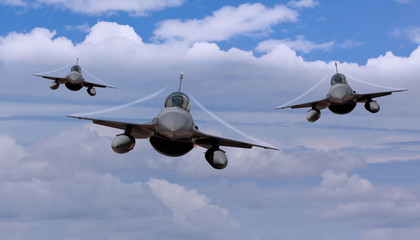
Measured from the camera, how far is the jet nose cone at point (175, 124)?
25281mm

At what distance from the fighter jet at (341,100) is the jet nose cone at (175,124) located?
29.2 metres

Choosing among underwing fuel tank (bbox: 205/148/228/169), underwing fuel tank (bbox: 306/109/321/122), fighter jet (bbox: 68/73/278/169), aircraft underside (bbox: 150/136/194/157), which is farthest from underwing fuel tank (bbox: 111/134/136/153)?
underwing fuel tank (bbox: 306/109/321/122)

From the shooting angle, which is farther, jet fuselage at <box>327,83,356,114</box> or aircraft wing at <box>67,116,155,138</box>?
jet fuselage at <box>327,83,356,114</box>

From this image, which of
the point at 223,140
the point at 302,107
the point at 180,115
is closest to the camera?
the point at 180,115

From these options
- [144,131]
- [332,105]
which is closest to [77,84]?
[332,105]

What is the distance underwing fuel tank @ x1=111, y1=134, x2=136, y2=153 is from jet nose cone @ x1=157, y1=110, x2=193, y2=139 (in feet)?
8.27

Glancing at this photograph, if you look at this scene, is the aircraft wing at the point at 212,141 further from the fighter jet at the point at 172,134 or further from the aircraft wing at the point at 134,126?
the aircraft wing at the point at 134,126

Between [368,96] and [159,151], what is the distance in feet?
110

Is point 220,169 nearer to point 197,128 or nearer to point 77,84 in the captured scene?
point 197,128

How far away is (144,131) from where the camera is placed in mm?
28938

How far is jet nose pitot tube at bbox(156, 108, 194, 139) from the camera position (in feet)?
83.0

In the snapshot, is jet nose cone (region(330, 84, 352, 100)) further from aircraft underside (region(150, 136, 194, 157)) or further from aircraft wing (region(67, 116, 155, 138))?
aircraft wing (region(67, 116, 155, 138))

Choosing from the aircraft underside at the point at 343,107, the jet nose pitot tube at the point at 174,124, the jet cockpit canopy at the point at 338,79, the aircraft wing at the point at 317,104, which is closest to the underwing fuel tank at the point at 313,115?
the aircraft wing at the point at 317,104

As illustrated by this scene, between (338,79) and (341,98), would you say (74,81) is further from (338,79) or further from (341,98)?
(341,98)
